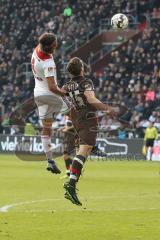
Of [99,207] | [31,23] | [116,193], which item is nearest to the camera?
[99,207]

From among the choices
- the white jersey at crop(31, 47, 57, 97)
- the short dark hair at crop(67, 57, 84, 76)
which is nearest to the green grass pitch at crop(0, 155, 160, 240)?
the white jersey at crop(31, 47, 57, 97)

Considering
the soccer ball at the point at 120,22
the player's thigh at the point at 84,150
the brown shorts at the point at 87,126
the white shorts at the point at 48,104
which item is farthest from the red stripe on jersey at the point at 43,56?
the soccer ball at the point at 120,22

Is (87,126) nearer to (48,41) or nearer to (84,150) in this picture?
(84,150)

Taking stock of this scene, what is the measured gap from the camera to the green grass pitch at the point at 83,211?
31.7 feet

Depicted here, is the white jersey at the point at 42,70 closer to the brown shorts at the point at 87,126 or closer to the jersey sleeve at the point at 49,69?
the jersey sleeve at the point at 49,69

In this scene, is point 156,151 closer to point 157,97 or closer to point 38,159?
point 157,97

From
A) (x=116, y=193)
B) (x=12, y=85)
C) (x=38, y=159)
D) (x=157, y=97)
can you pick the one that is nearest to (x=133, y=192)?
(x=116, y=193)

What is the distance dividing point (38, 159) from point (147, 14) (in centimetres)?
1586

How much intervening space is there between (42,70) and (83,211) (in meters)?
3.41

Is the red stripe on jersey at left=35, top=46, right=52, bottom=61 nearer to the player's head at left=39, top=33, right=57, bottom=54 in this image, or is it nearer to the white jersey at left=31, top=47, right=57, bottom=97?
the white jersey at left=31, top=47, right=57, bottom=97

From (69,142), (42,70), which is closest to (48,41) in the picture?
(42,70)

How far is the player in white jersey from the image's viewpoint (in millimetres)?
14039

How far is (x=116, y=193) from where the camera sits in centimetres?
1581

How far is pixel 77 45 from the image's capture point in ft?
154
